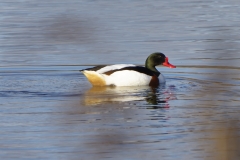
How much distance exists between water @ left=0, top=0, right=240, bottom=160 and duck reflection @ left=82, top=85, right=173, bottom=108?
2 centimetres

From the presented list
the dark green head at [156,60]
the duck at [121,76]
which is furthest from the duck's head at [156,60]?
the duck at [121,76]

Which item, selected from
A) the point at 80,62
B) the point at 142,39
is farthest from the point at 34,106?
the point at 142,39

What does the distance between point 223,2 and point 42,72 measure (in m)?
10.1

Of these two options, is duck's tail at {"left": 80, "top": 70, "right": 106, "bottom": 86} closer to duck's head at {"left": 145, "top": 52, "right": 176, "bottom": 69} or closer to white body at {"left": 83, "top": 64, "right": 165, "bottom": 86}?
white body at {"left": 83, "top": 64, "right": 165, "bottom": 86}

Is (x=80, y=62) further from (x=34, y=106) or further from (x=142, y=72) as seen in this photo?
(x=34, y=106)

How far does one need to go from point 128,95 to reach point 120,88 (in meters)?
0.93

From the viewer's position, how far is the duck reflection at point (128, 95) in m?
9.55

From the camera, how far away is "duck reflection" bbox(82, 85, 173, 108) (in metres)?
9.55

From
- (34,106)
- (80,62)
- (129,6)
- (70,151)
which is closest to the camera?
(70,151)

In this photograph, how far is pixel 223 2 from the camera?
21078 millimetres

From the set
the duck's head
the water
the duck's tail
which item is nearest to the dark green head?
the duck's head

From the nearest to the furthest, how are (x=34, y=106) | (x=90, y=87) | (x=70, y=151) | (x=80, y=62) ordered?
(x=70, y=151) < (x=34, y=106) < (x=90, y=87) < (x=80, y=62)

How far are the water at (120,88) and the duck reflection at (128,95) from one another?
0.05ft

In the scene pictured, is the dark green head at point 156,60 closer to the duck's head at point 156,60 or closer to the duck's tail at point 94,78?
the duck's head at point 156,60
